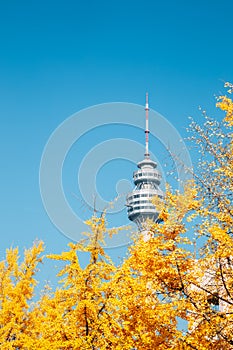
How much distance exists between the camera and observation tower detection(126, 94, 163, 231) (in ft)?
398

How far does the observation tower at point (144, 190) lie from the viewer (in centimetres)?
12119

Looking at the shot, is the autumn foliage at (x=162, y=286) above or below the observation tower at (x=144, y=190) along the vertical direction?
below

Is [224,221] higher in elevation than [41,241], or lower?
lower

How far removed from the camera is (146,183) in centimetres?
12494

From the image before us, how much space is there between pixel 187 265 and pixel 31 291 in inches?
357

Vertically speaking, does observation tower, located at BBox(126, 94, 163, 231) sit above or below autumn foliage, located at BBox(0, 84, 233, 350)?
above

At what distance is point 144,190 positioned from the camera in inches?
4862

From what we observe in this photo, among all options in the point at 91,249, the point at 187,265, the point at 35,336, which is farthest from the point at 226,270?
the point at 35,336

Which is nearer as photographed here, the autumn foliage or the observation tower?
the autumn foliage

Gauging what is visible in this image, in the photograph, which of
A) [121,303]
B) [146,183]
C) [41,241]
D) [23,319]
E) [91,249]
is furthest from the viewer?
[146,183]

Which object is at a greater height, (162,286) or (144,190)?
(144,190)

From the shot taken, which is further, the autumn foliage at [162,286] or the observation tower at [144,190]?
the observation tower at [144,190]

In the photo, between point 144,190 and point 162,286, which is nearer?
point 162,286

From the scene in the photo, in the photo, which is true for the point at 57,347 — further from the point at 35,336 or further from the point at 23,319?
the point at 23,319
